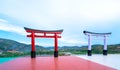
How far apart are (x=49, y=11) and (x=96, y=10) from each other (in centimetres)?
222

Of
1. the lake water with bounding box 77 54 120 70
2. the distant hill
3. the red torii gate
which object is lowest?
the lake water with bounding box 77 54 120 70

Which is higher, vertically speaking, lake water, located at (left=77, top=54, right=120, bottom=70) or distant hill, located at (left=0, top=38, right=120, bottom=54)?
distant hill, located at (left=0, top=38, right=120, bottom=54)

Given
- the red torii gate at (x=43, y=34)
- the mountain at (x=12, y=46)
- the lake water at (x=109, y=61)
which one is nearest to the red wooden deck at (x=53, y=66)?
the lake water at (x=109, y=61)

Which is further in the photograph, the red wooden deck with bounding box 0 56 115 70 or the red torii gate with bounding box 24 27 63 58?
the red torii gate with bounding box 24 27 63 58

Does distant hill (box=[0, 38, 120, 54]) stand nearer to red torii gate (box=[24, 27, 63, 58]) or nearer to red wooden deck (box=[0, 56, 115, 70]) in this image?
red torii gate (box=[24, 27, 63, 58])

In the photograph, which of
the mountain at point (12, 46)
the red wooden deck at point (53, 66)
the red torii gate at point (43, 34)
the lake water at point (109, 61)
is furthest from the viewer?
the mountain at point (12, 46)

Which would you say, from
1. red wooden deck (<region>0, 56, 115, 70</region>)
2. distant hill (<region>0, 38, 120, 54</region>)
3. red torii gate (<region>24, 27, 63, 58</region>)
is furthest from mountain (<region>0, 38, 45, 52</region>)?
red wooden deck (<region>0, 56, 115, 70</region>)

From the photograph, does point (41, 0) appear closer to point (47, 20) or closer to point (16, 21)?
point (47, 20)

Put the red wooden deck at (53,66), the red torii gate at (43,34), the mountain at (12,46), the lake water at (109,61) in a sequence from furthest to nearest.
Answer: the mountain at (12,46), the red torii gate at (43,34), the lake water at (109,61), the red wooden deck at (53,66)

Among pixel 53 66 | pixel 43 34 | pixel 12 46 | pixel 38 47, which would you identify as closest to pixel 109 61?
pixel 53 66

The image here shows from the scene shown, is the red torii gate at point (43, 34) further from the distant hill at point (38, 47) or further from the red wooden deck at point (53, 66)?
the red wooden deck at point (53, 66)

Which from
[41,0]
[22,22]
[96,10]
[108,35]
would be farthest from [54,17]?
[108,35]

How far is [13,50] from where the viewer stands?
7.64m

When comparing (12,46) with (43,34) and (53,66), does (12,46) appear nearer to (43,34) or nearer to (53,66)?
(43,34)
